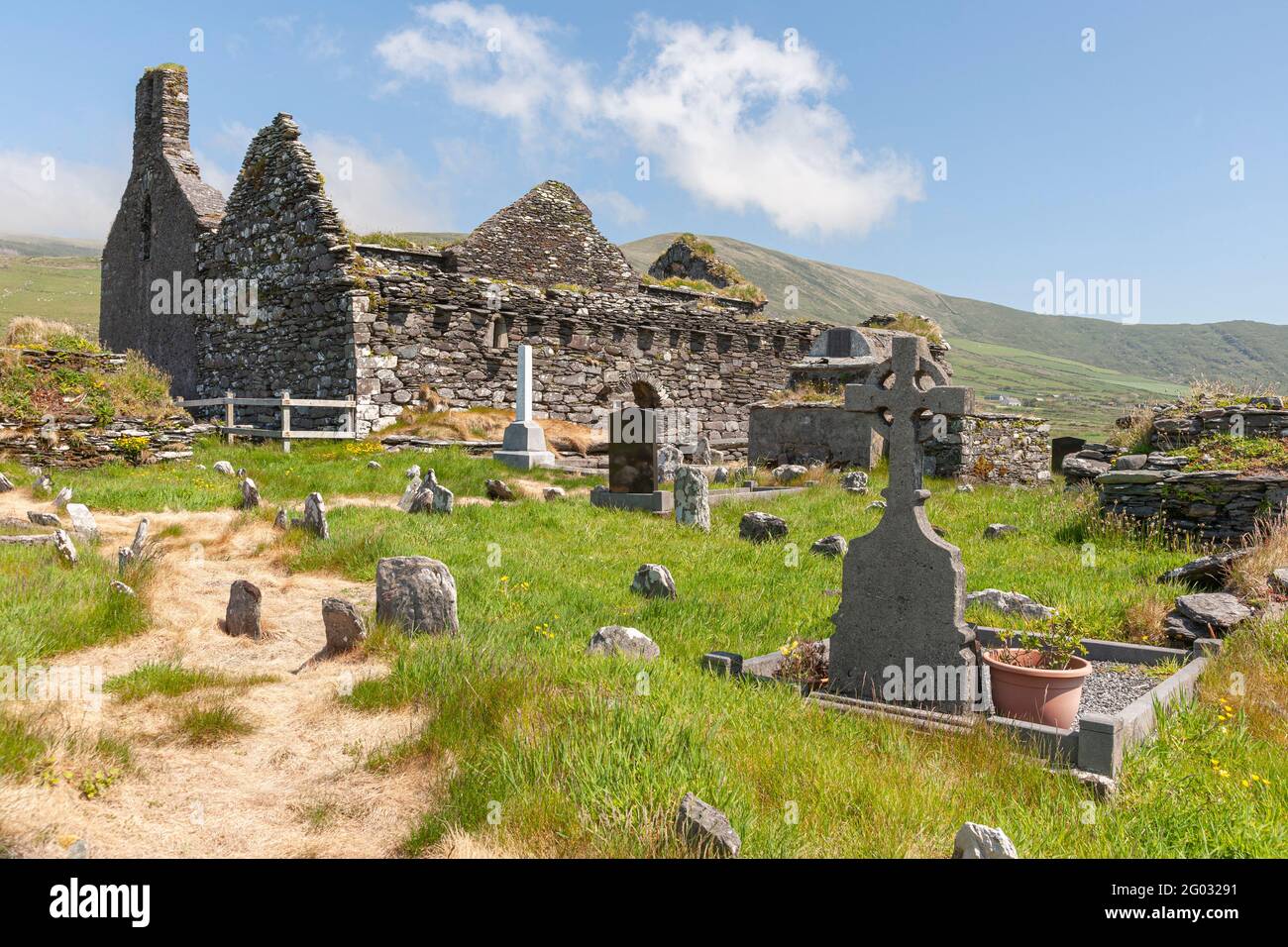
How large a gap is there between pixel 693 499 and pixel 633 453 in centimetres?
168

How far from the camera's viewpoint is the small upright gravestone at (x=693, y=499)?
1106cm

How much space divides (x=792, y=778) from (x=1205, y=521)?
833 cm

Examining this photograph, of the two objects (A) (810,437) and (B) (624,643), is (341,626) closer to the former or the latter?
(B) (624,643)

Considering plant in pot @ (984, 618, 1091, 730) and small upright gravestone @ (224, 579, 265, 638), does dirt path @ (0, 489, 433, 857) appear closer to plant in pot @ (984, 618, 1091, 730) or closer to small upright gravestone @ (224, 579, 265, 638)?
small upright gravestone @ (224, 579, 265, 638)

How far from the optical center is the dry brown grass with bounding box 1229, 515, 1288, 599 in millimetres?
6602

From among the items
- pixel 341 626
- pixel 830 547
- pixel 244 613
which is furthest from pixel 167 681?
pixel 830 547

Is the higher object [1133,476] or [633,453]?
[633,453]

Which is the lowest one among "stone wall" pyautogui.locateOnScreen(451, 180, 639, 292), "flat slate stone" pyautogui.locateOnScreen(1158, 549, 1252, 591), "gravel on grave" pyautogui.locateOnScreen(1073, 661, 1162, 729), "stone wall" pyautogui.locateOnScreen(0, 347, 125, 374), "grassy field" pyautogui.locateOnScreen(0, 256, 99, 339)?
"gravel on grave" pyautogui.locateOnScreen(1073, 661, 1162, 729)

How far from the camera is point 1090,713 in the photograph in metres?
4.27

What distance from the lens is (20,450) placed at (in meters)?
12.4

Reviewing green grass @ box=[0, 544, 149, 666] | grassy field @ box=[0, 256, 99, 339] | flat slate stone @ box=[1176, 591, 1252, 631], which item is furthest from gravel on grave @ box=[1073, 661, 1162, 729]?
grassy field @ box=[0, 256, 99, 339]

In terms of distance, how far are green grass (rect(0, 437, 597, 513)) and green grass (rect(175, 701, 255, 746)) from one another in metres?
6.28

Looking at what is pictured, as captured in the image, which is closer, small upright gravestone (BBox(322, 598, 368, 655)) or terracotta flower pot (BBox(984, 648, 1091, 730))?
terracotta flower pot (BBox(984, 648, 1091, 730))
